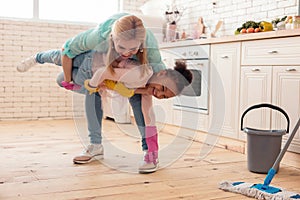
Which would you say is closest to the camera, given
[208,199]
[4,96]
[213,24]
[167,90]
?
[208,199]

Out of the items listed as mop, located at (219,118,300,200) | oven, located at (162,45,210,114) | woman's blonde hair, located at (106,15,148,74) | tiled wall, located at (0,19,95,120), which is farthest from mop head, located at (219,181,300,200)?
tiled wall, located at (0,19,95,120)

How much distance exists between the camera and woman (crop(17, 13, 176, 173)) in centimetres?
205

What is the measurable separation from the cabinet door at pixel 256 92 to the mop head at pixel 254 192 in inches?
33.5

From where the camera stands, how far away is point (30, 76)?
481cm

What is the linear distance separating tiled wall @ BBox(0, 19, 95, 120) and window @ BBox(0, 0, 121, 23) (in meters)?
0.14

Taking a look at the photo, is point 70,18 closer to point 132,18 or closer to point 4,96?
point 4,96

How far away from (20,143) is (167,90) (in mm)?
1580

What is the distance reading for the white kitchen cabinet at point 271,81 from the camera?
254 cm

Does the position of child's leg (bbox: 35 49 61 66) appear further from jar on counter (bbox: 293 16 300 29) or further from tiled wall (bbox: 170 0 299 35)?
tiled wall (bbox: 170 0 299 35)

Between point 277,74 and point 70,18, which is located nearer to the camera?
point 277,74

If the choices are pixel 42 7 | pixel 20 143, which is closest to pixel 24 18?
pixel 42 7

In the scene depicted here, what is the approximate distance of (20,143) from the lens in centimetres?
324

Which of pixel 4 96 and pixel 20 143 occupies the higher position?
pixel 4 96

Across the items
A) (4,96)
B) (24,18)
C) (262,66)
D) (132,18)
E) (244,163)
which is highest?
(24,18)
